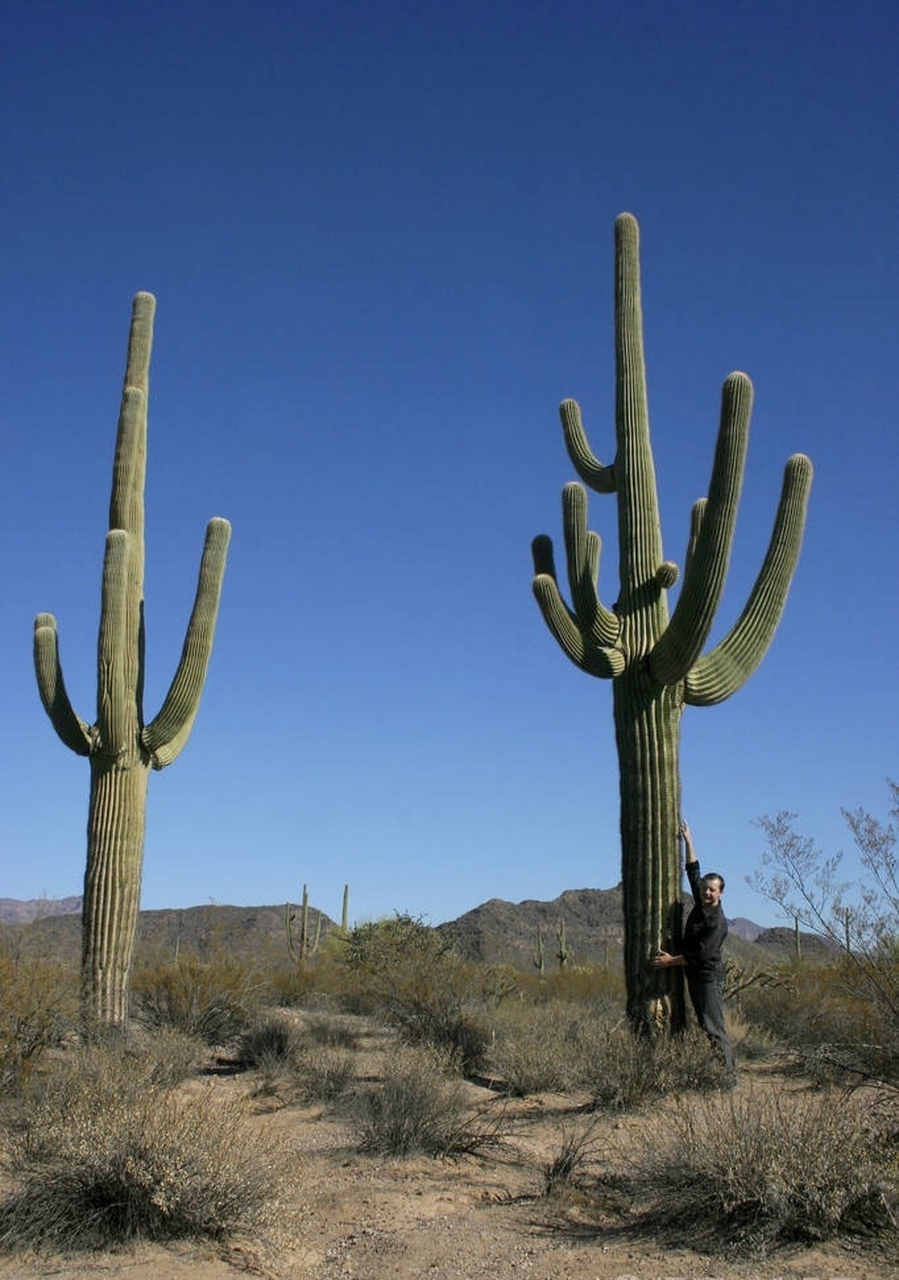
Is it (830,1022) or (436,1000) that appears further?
(436,1000)

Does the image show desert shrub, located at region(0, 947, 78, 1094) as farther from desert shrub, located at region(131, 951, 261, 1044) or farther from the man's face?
the man's face

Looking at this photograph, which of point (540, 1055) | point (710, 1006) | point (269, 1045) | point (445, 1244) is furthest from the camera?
point (269, 1045)

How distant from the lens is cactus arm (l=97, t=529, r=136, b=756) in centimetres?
1191

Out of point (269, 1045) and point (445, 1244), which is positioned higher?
point (269, 1045)

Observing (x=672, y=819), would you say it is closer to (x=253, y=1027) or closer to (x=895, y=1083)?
(x=895, y=1083)

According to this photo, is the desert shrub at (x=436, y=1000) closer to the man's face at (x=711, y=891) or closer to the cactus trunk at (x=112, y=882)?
the man's face at (x=711, y=891)

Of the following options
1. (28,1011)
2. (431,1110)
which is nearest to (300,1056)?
(28,1011)

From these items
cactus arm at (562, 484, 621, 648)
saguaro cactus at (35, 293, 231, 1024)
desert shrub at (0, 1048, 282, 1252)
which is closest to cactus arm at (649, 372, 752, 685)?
cactus arm at (562, 484, 621, 648)

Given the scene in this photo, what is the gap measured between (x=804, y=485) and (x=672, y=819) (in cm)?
347

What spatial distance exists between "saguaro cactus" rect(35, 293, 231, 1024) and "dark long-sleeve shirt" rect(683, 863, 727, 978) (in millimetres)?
5601

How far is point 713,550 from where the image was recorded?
10.1 metres

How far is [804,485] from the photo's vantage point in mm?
10945

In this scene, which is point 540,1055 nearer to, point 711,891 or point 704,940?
point 704,940

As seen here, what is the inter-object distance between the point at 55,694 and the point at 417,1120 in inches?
266
